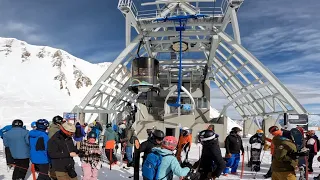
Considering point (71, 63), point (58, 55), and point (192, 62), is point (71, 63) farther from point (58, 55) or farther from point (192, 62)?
point (192, 62)

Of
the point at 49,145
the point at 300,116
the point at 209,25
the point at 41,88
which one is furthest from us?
the point at 41,88

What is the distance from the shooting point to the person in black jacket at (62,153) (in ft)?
16.5

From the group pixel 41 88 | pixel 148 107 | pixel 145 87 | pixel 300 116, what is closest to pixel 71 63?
pixel 41 88

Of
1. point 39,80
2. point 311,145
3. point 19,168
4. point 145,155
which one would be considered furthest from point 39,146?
point 39,80

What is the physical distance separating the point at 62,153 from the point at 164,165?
7.25 ft

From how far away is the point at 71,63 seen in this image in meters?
128

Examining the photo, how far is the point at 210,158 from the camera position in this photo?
5.32 metres

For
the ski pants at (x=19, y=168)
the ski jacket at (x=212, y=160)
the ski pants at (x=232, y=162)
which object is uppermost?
the ski jacket at (x=212, y=160)

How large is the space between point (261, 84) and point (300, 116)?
12403 mm

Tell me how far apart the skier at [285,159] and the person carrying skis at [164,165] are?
2077mm

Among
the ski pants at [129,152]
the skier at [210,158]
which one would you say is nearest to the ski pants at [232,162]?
the ski pants at [129,152]

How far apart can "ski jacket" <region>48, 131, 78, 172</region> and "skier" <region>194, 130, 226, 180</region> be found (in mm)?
2573

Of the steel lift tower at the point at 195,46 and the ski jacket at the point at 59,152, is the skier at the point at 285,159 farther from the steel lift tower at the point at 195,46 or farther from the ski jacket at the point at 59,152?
the steel lift tower at the point at 195,46

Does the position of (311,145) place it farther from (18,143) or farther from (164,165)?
(18,143)
